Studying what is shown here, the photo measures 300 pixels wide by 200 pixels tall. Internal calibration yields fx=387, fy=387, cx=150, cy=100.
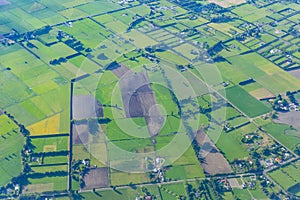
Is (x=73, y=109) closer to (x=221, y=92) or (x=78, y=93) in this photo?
(x=78, y=93)

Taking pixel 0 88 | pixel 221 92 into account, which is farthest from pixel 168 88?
pixel 0 88

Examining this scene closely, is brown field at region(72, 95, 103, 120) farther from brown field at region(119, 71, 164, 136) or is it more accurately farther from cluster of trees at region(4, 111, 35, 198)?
cluster of trees at region(4, 111, 35, 198)

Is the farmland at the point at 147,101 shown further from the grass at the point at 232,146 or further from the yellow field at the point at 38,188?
the grass at the point at 232,146

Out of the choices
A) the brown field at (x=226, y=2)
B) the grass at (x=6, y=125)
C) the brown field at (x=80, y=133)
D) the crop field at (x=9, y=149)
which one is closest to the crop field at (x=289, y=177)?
the brown field at (x=80, y=133)

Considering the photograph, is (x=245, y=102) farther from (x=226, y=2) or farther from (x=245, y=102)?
(x=226, y=2)

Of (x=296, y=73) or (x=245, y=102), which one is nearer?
(x=245, y=102)

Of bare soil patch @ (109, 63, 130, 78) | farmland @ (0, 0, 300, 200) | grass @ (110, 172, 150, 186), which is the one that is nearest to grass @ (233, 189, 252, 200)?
farmland @ (0, 0, 300, 200)

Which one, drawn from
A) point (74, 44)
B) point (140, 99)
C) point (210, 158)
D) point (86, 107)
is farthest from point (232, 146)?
point (74, 44)
